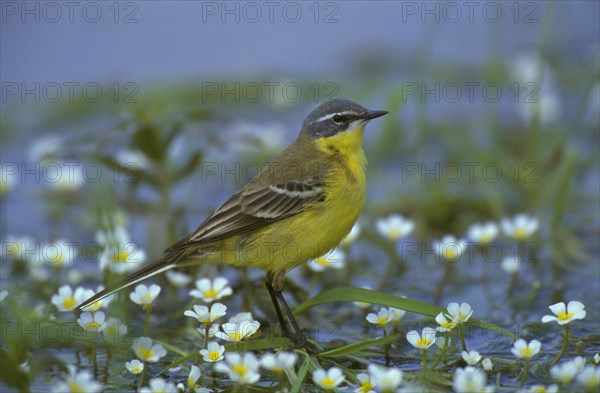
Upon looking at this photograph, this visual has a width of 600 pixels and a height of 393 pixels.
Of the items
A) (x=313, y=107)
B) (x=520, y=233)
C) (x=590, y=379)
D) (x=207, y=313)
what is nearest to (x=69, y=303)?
(x=207, y=313)

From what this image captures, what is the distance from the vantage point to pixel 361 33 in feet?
44.3

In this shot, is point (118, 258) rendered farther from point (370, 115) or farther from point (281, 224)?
point (370, 115)

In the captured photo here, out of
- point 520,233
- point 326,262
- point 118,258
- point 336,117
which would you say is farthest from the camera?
point 520,233

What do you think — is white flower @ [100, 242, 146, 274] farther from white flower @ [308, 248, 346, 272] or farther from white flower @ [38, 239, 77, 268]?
white flower @ [308, 248, 346, 272]

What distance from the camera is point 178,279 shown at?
24.0 feet

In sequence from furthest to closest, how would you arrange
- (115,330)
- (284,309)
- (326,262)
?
(326,262), (284,309), (115,330)

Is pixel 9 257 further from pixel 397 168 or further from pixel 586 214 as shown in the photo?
pixel 586 214

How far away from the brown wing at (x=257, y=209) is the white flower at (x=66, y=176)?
2.79 m

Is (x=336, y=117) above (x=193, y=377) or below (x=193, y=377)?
above

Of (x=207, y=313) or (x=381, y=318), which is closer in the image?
(x=207, y=313)

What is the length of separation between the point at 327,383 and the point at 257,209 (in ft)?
6.84

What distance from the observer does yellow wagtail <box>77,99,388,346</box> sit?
6.63 meters

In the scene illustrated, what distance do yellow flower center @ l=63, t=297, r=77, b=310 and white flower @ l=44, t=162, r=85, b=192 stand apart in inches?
125

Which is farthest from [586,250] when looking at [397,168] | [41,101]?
[41,101]
